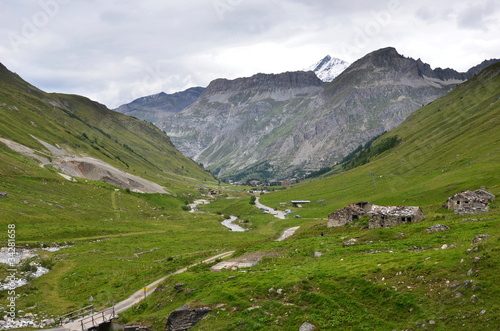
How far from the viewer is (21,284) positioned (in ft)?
148

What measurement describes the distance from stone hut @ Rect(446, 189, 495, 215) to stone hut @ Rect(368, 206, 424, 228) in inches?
245

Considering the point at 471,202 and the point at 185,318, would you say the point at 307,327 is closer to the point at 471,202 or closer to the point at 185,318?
the point at 185,318

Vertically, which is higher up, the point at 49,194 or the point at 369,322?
the point at 49,194

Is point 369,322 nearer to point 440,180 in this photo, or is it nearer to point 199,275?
point 199,275

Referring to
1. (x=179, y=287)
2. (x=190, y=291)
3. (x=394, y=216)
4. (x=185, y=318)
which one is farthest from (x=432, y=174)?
(x=185, y=318)

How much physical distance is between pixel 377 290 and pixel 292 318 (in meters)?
6.78

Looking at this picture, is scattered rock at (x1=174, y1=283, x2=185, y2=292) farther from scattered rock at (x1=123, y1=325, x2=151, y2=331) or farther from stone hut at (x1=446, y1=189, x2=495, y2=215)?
stone hut at (x1=446, y1=189, x2=495, y2=215)

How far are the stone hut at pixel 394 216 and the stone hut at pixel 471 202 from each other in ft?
20.4

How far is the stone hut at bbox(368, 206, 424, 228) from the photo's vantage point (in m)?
58.5

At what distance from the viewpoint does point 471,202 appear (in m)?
59.6

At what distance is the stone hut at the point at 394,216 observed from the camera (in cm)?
5847

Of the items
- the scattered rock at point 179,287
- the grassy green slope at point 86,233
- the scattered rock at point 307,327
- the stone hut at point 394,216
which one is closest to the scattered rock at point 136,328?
the scattered rock at point 179,287

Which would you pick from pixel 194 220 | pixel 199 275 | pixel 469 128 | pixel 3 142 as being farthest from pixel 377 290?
pixel 469 128

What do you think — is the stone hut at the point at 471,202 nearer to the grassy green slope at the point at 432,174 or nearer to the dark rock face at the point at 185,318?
the grassy green slope at the point at 432,174
